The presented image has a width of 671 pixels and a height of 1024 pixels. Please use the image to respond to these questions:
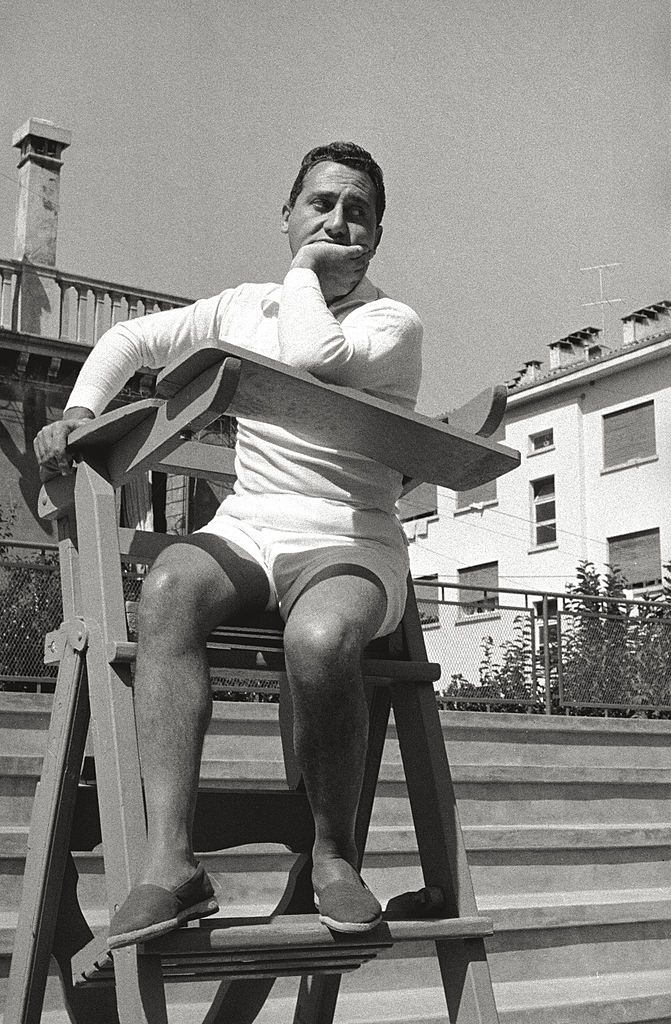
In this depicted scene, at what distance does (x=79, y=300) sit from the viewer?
14.1 meters

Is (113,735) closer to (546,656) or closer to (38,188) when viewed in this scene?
(546,656)

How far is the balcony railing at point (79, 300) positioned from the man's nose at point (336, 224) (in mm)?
11829

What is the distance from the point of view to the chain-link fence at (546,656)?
7.61m

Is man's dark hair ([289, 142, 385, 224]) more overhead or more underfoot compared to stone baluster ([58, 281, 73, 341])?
more underfoot

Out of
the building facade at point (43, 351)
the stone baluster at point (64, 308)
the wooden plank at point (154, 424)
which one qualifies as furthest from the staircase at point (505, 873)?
the stone baluster at point (64, 308)

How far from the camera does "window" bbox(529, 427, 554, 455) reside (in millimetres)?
28938

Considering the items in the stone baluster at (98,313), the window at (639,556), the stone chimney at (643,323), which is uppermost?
the stone chimney at (643,323)

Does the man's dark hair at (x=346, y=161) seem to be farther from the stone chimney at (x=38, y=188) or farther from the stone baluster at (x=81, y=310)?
the stone chimney at (x=38, y=188)

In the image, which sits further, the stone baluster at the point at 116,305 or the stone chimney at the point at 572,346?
the stone chimney at the point at 572,346

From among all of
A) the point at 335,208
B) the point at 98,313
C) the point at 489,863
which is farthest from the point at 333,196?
the point at 98,313

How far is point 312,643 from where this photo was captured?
5.91 feet

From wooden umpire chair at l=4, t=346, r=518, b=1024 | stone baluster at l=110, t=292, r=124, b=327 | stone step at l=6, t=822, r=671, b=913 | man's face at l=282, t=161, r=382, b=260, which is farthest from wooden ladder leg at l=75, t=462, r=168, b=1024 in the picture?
stone baluster at l=110, t=292, r=124, b=327

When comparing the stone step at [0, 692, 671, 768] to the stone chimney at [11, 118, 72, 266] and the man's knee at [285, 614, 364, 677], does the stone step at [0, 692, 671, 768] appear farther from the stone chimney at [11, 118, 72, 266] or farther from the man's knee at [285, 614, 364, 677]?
the stone chimney at [11, 118, 72, 266]

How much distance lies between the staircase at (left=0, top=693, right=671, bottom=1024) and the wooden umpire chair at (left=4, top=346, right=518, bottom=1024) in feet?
4.02
